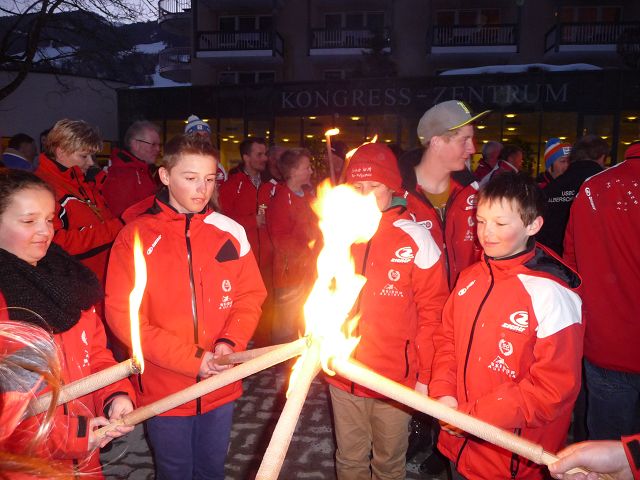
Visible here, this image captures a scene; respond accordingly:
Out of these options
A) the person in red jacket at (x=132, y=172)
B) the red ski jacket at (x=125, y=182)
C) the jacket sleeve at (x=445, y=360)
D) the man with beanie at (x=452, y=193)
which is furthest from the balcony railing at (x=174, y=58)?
the jacket sleeve at (x=445, y=360)

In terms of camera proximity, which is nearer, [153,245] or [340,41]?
[153,245]

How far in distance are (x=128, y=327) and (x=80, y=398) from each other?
1.57ft

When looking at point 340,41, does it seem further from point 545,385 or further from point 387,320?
point 545,385

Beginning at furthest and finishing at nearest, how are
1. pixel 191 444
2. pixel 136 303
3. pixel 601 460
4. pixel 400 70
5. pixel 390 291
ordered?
pixel 400 70 → pixel 390 291 → pixel 191 444 → pixel 136 303 → pixel 601 460

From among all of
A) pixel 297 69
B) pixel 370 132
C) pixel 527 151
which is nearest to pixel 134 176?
pixel 527 151

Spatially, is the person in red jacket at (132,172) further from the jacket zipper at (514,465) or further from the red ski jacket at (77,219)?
the jacket zipper at (514,465)

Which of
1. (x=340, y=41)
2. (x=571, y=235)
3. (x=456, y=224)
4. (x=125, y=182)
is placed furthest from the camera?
(x=340, y=41)

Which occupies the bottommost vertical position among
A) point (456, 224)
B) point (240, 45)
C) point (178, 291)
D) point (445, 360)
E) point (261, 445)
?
point (261, 445)

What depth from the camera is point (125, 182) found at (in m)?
5.10

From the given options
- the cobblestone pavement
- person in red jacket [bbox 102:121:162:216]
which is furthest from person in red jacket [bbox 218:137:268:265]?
the cobblestone pavement

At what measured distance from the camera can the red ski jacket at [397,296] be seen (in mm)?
3092

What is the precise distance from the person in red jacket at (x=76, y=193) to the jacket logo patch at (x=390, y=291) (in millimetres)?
2500

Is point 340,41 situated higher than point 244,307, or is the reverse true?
point 340,41

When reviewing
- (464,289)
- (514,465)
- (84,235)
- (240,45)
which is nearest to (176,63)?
(240,45)
